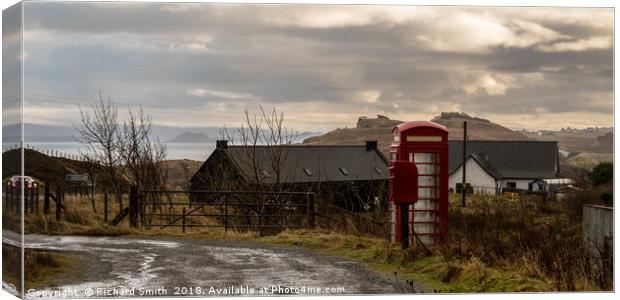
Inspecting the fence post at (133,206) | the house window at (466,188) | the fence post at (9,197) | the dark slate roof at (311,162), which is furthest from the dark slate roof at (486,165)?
the fence post at (9,197)

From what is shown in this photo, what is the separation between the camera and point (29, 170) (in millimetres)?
10859

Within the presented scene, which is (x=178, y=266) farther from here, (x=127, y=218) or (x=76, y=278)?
(x=127, y=218)

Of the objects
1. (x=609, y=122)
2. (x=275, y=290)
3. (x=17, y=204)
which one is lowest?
(x=275, y=290)

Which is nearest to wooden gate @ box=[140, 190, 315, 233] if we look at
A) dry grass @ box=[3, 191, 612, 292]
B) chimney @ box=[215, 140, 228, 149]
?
dry grass @ box=[3, 191, 612, 292]

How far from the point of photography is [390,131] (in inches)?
517

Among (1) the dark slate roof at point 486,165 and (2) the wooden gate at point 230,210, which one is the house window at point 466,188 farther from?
(2) the wooden gate at point 230,210

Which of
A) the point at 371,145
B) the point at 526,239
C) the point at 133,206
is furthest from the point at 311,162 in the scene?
the point at 526,239

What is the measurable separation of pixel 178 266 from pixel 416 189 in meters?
2.86

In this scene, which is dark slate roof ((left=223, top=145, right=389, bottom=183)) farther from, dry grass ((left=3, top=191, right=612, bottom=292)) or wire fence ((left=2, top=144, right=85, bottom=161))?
wire fence ((left=2, top=144, right=85, bottom=161))

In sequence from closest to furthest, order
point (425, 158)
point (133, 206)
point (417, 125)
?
point (417, 125), point (425, 158), point (133, 206)

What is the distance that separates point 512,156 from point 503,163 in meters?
0.75

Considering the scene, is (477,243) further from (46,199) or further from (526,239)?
(46,199)

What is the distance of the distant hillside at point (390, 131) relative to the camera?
1227 centimetres

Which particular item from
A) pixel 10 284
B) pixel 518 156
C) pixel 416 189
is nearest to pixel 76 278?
pixel 10 284
